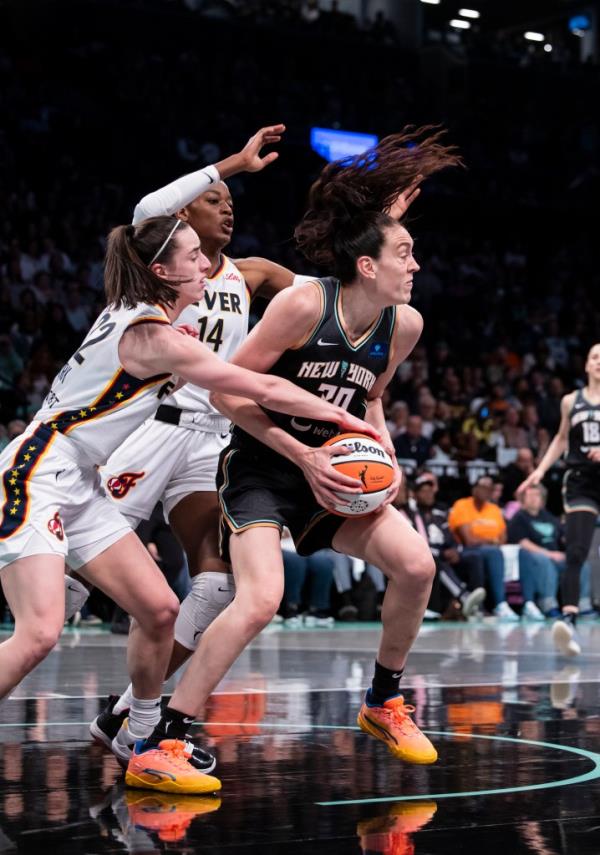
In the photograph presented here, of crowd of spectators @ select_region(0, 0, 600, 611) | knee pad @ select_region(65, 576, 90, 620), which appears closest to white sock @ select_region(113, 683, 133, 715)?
knee pad @ select_region(65, 576, 90, 620)

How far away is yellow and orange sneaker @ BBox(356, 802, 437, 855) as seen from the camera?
3344mm

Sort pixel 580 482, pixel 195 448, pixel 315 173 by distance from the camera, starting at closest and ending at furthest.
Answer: pixel 195 448 → pixel 580 482 → pixel 315 173

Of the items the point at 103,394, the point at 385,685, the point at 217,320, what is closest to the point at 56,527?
the point at 103,394

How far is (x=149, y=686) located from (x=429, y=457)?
982cm

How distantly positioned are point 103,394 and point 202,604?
1047mm

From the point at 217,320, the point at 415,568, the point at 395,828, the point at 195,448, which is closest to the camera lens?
the point at 395,828

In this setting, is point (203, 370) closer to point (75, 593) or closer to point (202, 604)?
point (202, 604)

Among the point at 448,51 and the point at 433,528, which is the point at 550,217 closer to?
the point at 448,51

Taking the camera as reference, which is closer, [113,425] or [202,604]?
[113,425]

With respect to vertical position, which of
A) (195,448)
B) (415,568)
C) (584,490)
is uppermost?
(195,448)

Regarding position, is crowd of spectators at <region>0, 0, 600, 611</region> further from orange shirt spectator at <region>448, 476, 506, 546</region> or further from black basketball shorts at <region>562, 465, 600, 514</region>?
black basketball shorts at <region>562, 465, 600, 514</region>

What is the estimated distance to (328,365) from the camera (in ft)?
14.7

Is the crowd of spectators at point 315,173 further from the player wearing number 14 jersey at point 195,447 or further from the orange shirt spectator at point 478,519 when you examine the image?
the player wearing number 14 jersey at point 195,447

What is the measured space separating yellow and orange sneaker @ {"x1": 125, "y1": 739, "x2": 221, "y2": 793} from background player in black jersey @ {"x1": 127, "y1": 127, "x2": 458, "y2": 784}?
0.21 feet
